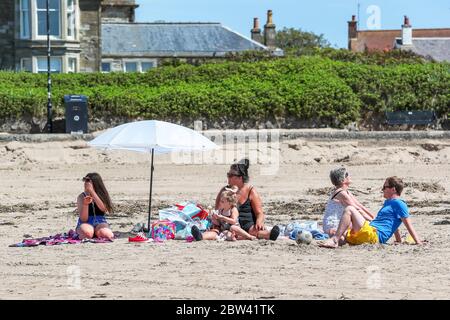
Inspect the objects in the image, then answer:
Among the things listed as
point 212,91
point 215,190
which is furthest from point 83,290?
point 212,91

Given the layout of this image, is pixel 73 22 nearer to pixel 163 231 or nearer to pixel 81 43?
pixel 81 43

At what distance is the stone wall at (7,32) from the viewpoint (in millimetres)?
38844

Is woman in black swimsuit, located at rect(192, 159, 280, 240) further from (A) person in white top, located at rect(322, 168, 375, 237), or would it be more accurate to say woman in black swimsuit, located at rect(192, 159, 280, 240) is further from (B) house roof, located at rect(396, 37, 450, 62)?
(B) house roof, located at rect(396, 37, 450, 62)

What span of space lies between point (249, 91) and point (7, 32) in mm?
10578

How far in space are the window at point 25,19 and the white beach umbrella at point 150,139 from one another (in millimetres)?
23918

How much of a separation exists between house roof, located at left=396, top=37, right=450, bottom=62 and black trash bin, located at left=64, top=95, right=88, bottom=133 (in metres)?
24.9

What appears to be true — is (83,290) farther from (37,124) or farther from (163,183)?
(37,124)

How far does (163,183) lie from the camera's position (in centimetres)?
2384

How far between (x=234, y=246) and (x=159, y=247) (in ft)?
2.91

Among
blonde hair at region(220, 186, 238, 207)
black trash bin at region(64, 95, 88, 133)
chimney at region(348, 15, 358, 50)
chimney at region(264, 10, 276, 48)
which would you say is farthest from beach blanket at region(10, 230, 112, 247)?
chimney at region(348, 15, 358, 50)

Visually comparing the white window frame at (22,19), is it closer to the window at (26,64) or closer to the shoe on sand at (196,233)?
the window at (26,64)

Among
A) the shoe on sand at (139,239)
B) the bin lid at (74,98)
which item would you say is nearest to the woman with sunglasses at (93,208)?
the shoe on sand at (139,239)
